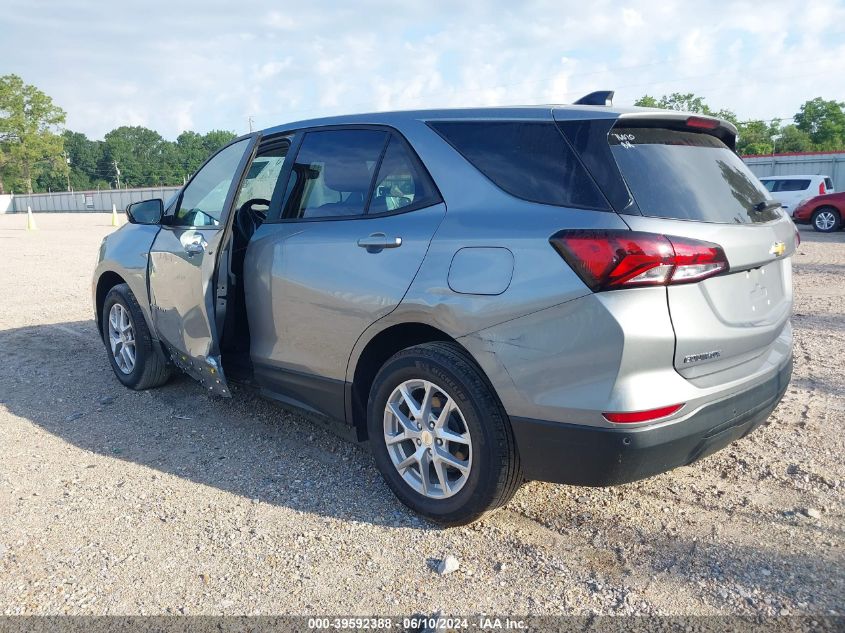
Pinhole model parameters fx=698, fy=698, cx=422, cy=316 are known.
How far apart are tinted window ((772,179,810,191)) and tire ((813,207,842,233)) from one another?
2.00 metres

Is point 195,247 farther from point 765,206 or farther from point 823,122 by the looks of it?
point 823,122

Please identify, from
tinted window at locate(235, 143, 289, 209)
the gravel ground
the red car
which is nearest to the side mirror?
tinted window at locate(235, 143, 289, 209)

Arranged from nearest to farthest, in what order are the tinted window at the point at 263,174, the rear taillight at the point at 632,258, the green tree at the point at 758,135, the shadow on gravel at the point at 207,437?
1. the rear taillight at the point at 632,258
2. the shadow on gravel at the point at 207,437
3. the tinted window at the point at 263,174
4. the green tree at the point at 758,135

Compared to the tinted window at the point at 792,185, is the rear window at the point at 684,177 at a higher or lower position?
higher

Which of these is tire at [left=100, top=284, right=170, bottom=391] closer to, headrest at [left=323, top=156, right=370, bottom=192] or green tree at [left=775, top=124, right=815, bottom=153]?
headrest at [left=323, top=156, right=370, bottom=192]

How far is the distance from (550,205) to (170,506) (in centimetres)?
238

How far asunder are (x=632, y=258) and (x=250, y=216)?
2.83 m

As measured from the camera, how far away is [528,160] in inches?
117

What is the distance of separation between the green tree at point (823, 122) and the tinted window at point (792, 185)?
47.3 meters

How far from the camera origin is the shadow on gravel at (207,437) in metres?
3.61

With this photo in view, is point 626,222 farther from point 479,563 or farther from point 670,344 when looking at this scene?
point 479,563

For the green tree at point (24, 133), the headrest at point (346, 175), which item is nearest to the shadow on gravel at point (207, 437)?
the headrest at point (346, 175)

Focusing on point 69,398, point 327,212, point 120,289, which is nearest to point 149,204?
point 120,289

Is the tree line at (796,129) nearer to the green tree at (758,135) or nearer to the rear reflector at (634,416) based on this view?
the green tree at (758,135)
